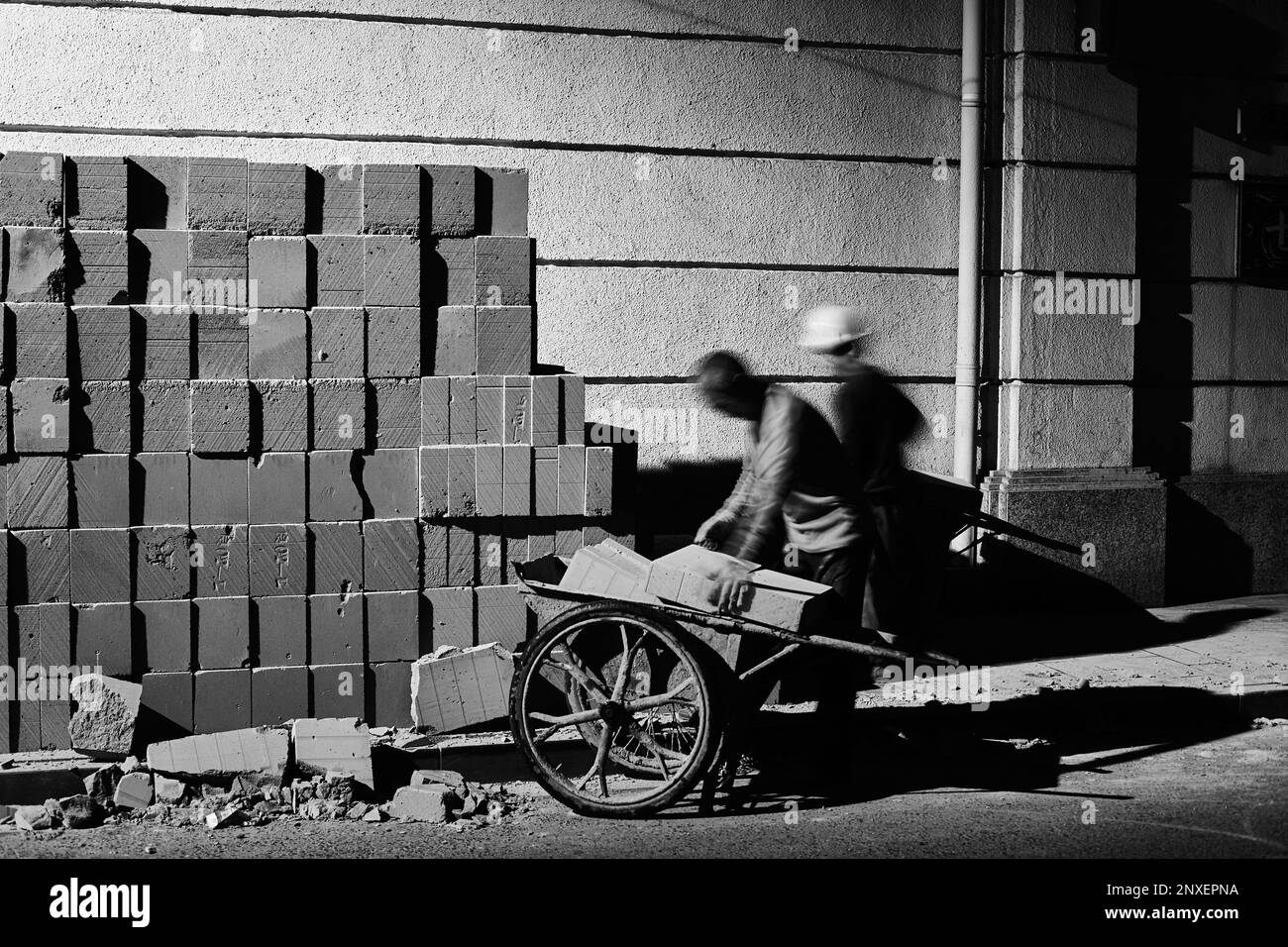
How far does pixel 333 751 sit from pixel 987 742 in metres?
3.13

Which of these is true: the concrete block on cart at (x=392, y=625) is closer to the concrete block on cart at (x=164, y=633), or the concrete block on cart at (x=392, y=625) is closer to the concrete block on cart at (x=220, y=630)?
the concrete block on cart at (x=220, y=630)

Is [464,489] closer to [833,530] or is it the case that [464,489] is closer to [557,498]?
[557,498]

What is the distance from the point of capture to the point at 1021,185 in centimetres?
855

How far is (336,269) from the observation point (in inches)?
228

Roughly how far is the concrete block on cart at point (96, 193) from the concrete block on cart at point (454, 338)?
151cm

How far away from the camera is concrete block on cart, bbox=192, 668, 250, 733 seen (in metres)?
5.70

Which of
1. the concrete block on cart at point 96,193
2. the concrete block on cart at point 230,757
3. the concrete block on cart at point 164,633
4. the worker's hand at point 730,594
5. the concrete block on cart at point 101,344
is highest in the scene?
the concrete block on cart at point 96,193

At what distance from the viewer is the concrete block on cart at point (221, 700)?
5.70 m

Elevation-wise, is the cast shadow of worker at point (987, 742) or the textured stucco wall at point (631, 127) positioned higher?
the textured stucco wall at point (631, 127)

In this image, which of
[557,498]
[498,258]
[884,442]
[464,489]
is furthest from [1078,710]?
[498,258]

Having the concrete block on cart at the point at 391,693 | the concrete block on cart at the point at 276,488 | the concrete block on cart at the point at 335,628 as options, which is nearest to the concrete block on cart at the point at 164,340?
the concrete block on cart at the point at 276,488

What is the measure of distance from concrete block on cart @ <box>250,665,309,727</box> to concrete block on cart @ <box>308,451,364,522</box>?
751mm

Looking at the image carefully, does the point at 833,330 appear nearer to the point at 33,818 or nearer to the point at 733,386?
the point at 733,386

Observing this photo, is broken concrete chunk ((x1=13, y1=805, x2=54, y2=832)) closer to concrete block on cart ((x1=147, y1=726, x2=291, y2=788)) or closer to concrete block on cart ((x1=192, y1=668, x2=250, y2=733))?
concrete block on cart ((x1=147, y1=726, x2=291, y2=788))
